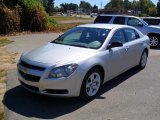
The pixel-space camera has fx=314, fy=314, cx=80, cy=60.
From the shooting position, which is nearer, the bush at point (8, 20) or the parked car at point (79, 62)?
the parked car at point (79, 62)

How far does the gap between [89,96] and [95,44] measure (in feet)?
4.11

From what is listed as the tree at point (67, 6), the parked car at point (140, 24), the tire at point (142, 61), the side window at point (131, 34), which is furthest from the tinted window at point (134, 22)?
the tree at point (67, 6)

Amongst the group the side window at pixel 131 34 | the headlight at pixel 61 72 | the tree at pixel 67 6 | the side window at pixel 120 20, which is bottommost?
the tree at pixel 67 6

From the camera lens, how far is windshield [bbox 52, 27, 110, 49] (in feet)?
23.3

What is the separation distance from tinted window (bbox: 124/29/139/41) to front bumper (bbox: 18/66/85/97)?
2751 mm

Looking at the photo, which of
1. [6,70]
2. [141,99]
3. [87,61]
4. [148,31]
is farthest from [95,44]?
[148,31]

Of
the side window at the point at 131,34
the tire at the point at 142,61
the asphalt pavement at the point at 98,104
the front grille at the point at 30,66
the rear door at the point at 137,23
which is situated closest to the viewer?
the asphalt pavement at the point at 98,104

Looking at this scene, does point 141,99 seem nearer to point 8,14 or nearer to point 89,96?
point 89,96

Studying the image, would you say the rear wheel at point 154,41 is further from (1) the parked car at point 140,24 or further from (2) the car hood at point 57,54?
(2) the car hood at point 57,54

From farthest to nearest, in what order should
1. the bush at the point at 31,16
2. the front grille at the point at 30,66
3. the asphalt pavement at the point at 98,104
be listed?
the bush at the point at 31,16, the front grille at the point at 30,66, the asphalt pavement at the point at 98,104

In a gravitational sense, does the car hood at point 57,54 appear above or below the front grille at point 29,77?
above

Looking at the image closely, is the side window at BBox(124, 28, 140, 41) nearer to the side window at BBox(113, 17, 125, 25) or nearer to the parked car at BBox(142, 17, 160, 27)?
the side window at BBox(113, 17, 125, 25)

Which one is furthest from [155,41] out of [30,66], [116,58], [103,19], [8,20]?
[30,66]

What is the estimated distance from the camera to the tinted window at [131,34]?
27.5ft
